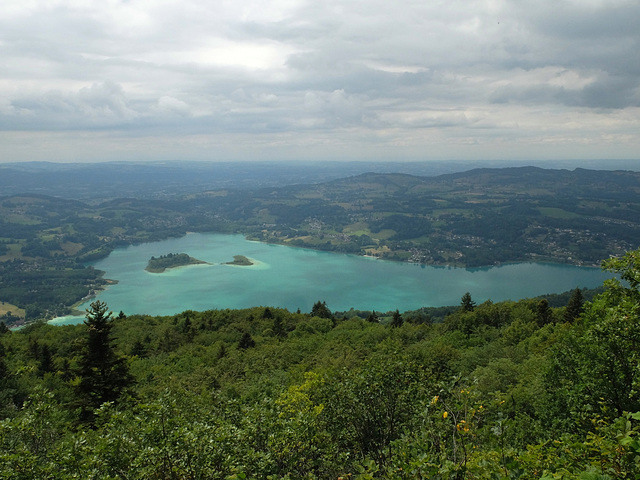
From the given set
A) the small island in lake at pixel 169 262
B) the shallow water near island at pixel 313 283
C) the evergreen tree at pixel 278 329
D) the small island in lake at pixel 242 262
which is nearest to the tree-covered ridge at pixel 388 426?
the evergreen tree at pixel 278 329

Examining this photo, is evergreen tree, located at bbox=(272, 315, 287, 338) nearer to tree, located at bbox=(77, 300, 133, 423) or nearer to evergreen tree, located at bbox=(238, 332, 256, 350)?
evergreen tree, located at bbox=(238, 332, 256, 350)

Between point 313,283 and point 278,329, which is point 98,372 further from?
point 313,283

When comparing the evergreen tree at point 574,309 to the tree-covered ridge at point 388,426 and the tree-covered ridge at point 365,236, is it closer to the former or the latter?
the tree-covered ridge at point 388,426

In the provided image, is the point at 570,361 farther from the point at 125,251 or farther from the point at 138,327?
the point at 125,251

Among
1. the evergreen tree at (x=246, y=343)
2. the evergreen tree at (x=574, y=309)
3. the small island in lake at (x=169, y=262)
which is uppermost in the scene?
the evergreen tree at (x=574, y=309)

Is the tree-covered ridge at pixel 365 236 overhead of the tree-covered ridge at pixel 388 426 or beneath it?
beneath

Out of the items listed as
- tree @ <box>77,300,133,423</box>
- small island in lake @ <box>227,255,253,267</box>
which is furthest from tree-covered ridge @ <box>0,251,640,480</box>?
small island in lake @ <box>227,255,253,267</box>
